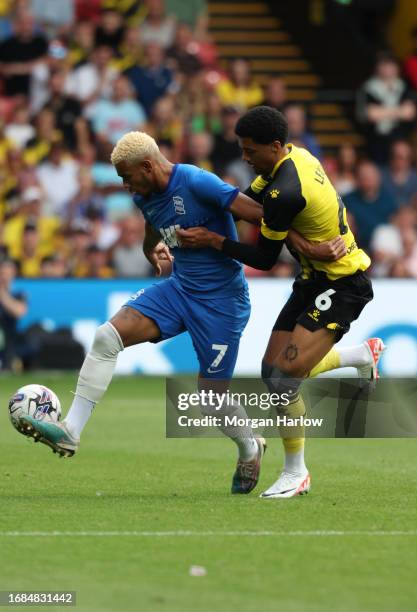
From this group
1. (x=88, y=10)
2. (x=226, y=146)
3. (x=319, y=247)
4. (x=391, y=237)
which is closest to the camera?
(x=319, y=247)

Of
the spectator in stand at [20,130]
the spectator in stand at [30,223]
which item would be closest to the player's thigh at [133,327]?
the spectator in stand at [30,223]

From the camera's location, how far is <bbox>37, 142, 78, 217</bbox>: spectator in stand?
2039 cm

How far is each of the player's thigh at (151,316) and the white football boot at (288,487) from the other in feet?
3.73

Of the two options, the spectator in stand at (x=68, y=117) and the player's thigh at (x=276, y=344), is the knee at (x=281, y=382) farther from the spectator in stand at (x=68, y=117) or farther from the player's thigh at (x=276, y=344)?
the spectator in stand at (x=68, y=117)

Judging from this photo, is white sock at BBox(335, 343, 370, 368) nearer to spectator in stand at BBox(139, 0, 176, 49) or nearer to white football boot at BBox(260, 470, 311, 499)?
white football boot at BBox(260, 470, 311, 499)

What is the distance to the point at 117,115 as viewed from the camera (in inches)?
840

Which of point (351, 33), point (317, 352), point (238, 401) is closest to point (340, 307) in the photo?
point (317, 352)

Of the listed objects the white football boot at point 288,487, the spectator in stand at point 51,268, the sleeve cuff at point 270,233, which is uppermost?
the sleeve cuff at point 270,233

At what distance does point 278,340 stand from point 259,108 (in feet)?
4.76

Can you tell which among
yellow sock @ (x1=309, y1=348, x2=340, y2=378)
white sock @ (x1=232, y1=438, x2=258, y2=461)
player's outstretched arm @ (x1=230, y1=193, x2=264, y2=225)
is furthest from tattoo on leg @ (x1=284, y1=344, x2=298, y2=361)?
player's outstretched arm @ (x1=230, y1=193, x2=264, y2=225)

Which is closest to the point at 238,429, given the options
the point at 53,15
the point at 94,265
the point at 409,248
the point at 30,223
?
the point at 94,265

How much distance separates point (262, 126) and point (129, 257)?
10.9 m

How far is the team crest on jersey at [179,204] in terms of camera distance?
913 cm

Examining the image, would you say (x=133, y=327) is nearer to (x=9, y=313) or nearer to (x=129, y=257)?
(x=9, y=313)
